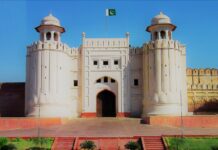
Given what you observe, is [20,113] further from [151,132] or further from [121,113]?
[151,132]

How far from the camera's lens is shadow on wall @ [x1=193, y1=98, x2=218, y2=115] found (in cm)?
3381

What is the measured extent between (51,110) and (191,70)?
1330 cm

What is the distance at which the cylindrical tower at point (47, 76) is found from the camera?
97.2 feet

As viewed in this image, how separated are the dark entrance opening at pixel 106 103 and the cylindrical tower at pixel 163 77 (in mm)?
2928

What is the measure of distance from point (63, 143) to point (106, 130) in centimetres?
422

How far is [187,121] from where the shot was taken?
2722cm

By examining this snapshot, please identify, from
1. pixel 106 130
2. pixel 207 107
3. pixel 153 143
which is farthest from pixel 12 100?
pixel 207 107

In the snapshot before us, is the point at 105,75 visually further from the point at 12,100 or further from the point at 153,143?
the point at 153,143

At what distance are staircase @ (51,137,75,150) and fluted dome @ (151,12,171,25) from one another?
1357 centimetres

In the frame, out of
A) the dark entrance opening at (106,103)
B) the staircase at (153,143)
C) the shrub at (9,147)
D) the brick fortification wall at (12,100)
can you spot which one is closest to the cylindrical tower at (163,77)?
the dark entrance opening at (106,103)

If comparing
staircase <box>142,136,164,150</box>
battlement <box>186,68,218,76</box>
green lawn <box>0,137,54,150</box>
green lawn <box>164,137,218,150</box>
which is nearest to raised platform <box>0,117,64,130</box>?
green lawn <box>0,137,54,150</box>

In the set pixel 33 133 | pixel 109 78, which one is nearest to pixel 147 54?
pixel 109 78

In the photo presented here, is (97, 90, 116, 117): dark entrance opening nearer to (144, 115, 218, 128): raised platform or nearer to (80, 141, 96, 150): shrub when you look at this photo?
(144, 115, 218, 128): raised platform

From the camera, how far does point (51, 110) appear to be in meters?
29.6
